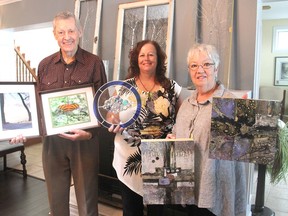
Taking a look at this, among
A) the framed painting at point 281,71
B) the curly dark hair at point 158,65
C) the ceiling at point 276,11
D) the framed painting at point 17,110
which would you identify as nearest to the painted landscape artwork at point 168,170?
the curly dark hair at point 158,65

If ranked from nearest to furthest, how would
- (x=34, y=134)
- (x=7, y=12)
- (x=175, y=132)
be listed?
1. (x=175, y=132)
2. (x=34, y=134)
3. (x=7, y=12)

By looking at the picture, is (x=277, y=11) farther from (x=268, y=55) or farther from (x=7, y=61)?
(x=7, y=61)

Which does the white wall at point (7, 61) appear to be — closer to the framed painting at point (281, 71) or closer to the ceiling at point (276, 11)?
the ceiling at point (276, 11)

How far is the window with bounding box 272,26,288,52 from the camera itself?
5.20 meters

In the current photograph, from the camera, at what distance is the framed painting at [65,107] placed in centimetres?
138

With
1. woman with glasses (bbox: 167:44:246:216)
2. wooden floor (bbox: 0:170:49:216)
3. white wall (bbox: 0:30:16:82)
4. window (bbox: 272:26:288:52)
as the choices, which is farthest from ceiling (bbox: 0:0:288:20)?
woman with glasses (bbox: 167:44:246:216)

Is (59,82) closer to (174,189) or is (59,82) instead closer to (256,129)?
(174,189)

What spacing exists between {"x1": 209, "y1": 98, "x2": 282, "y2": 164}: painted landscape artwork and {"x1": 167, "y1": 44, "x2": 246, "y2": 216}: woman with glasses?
6cm

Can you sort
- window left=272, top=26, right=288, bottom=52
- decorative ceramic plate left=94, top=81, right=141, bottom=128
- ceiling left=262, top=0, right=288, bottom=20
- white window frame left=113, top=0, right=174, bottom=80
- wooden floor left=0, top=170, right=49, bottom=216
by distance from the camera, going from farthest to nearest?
window left=272, top=26, right=288, bottom=52
ceiling left=262, top=0, right=288, bottom=20
wooden floor left=0, top=170, right=49, bottom=216
white window frame left=113, top=0, right=174, bottom=80
decorative ceramic plate left=94, top=81, right=141, bottom=128

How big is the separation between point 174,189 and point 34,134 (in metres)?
0.83

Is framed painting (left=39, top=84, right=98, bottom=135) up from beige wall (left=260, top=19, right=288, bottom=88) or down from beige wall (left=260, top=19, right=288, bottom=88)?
down

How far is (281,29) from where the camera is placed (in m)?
5.18

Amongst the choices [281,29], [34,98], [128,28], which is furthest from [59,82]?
[281,29]

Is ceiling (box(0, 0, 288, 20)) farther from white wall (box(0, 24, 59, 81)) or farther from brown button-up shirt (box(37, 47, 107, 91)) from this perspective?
brown button-up shirt (box(37, 47, 107, 91))
